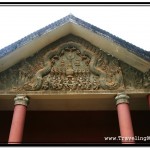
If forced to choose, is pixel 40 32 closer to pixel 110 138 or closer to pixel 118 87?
A: pixel 118 87

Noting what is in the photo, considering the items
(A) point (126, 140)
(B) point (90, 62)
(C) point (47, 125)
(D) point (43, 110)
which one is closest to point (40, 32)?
(B) point (90, 62)

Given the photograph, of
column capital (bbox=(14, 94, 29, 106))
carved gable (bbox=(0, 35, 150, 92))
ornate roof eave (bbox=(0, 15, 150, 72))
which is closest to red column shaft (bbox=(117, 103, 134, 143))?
carved gable (bbox=(0, 35, 150, 92))

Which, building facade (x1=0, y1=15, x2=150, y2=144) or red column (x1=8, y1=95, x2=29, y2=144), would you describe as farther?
building facade (x1=0, y1=15, x2=150, y2=144)

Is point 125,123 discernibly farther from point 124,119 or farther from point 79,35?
point 79,35

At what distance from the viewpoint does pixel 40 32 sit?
776 centimetres

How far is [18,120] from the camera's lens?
22.2 feet

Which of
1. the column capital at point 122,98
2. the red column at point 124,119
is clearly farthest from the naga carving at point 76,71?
the red column at point 124,119

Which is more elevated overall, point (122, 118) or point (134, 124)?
point (134, 124)

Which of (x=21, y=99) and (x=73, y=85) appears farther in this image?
(x=73, y=85)

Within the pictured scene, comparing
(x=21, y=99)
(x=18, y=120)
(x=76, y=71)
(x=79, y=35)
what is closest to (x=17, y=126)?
(x=18, y=120)

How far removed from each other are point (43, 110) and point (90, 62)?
2.19 meters

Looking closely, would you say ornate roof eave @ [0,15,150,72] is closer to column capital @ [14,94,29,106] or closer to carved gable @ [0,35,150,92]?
carved gable @ [0,35,150,92]

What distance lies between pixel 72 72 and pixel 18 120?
2.08 m

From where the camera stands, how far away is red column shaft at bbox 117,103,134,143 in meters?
6.42
